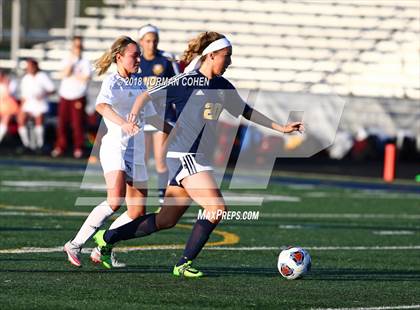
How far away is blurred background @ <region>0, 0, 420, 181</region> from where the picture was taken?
25703mm

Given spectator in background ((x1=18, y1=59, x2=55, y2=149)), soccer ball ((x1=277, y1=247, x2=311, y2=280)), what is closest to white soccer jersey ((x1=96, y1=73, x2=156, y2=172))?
soccer ball ((x1=277, y1=247, x2=311, y2=280))

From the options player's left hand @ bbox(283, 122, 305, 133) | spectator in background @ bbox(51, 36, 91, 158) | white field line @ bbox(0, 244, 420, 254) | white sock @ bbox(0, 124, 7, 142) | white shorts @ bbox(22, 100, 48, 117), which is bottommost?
white sock @ bbox(0, 124, 7, 142)

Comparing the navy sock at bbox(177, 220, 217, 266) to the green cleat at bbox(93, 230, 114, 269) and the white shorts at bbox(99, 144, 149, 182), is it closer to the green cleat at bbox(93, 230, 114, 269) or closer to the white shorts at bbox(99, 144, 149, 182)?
the green cleat at bbox(93, 230, 114, 269)

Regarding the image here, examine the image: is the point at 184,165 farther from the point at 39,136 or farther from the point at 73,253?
the point at 39,136

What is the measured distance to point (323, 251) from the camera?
10.5 metres

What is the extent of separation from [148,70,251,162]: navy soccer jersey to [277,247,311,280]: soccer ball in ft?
3.08

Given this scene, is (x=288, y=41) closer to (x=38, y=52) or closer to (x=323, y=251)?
(x=38, y=52)

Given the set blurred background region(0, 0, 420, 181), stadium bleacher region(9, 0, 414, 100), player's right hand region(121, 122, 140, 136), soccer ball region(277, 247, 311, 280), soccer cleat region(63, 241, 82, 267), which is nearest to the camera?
player's right hand region(121, 122, 140, 136)

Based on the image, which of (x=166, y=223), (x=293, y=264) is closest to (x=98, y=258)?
(x=166, y=223)

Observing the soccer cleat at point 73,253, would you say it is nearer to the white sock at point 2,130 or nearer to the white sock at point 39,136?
the white sock at point 39,136

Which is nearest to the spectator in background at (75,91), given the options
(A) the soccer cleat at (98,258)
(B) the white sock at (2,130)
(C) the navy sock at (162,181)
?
(B) the white sock at (2,130)

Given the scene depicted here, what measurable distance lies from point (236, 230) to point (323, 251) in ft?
6.05

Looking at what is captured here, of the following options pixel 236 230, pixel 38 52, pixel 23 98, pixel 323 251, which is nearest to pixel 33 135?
pixel 23 98

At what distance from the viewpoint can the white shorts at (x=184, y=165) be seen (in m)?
8.33
